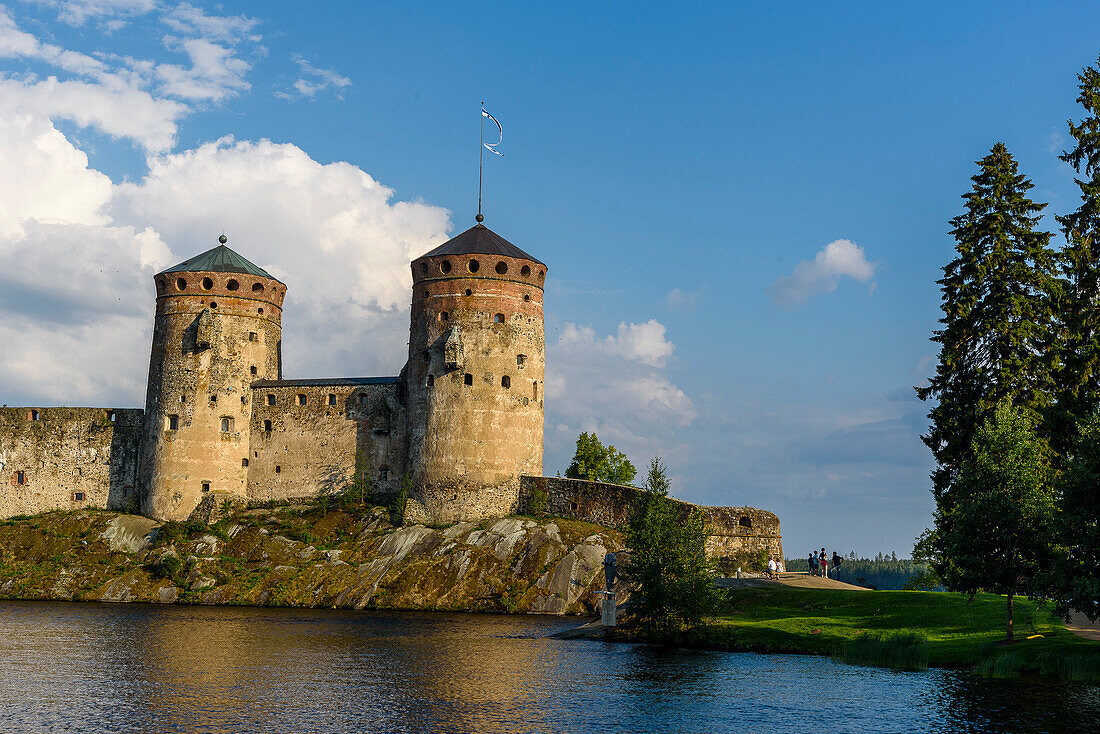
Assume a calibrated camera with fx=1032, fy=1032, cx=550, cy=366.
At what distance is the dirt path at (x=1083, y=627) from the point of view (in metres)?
36.1

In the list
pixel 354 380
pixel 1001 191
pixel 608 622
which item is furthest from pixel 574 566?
pixel 1001 191

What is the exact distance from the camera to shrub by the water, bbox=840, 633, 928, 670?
119ft

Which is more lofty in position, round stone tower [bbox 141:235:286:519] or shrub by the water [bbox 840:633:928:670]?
round stone tower [bbox 141:235:286:519]

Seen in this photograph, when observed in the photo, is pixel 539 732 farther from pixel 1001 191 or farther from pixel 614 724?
pixel 1001 191

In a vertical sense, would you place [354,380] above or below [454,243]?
below

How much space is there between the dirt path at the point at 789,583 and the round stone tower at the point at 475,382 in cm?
1862

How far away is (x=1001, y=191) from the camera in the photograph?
166 ft

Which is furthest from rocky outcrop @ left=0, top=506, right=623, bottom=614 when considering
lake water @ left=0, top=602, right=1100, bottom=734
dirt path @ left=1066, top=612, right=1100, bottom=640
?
dirt path @ left=1066, top=612, right=1100, bottom=640

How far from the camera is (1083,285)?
43031mm

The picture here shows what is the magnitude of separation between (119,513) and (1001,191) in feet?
194

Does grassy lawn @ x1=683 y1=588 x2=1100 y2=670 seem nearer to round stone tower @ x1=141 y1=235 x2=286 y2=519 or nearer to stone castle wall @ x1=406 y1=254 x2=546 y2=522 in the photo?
stone castle wall @ x1=406 y1=254 x2=546 y2=522

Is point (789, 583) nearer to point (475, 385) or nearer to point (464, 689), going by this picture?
point (475, 385)

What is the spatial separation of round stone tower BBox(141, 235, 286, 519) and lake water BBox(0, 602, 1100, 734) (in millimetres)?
24185

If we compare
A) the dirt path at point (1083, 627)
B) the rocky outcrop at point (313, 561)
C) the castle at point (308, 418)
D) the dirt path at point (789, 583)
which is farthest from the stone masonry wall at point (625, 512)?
the dirt path at point (1083, 627)
